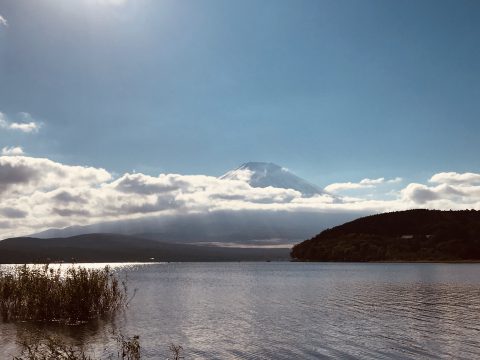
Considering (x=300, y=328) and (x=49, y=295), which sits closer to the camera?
(x=300, y=328)

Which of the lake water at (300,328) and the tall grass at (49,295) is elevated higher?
the tall grass at (49,295)

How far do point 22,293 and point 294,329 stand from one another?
75.5 feet

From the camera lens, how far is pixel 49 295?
43781 mm

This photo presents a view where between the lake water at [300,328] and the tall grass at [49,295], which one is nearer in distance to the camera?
the lake water at [300,328]

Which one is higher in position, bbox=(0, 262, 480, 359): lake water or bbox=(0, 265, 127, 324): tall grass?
bbox=(0, 265, 127, 324): tall grass

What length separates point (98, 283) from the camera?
46656 mm

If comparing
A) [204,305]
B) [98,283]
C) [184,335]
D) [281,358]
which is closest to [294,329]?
[184,335]

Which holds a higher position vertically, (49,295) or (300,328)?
(49,295)

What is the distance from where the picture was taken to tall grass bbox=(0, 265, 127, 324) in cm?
4369

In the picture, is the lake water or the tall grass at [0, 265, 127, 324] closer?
the lake water

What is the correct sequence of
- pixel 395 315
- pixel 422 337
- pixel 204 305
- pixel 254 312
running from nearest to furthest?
pixel 422 337 < pixel 395 315 < pixel 254 312 < pixel 204 305

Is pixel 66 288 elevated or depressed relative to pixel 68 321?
elevated

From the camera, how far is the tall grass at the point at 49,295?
43688 mm

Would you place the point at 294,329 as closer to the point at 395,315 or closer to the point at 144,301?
the point at 395,315
